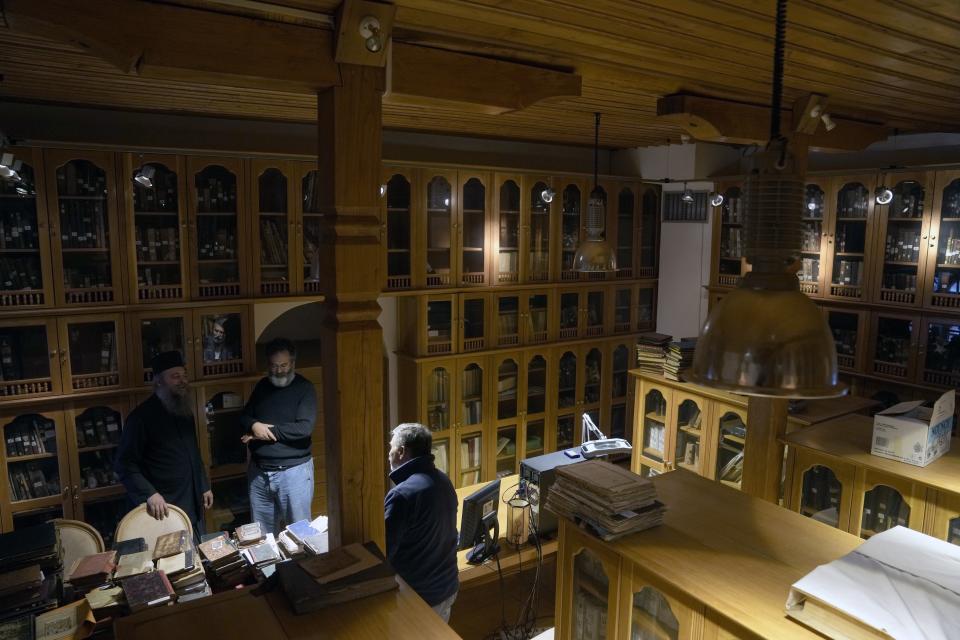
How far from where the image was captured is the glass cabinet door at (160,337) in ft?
12.5

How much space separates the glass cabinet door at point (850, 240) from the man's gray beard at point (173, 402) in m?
4.10

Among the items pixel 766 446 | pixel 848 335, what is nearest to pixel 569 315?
pixel 848 335

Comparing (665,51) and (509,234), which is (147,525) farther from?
(509,234)

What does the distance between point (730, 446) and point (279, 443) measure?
2698 mm

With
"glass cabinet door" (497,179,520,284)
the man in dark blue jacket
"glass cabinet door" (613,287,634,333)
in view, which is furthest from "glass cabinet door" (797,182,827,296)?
the man in dark blue jacket

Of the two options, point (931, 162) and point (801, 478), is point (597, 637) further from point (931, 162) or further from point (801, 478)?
point (931, 162)

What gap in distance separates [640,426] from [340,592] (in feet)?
11.0

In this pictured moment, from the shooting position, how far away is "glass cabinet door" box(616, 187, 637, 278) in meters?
5.59

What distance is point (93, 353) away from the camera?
372cm

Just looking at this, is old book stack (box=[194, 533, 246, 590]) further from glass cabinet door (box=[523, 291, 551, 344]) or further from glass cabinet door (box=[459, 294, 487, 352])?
glass cabinet door (box=[523, 291, 551, 344])

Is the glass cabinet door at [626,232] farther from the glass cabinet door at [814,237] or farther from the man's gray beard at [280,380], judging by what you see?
the man's gray beard at [280,380]

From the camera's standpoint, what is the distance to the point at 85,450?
373 cm

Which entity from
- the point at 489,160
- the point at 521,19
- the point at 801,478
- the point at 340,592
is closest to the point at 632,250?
the point at 489,160

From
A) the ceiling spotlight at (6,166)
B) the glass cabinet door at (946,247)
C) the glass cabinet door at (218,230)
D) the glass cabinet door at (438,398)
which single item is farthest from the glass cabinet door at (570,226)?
the ceiling spotlight at (6,166)
